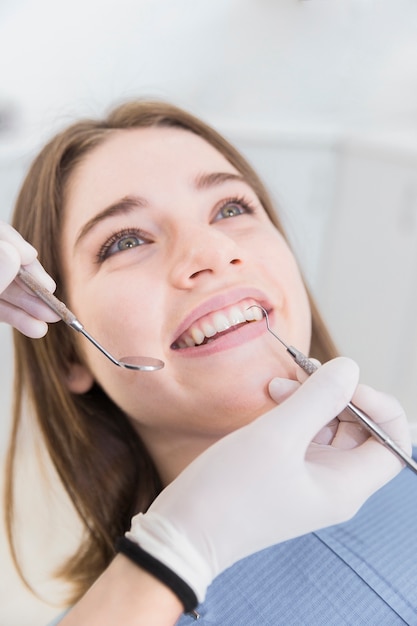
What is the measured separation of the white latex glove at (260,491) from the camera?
68cm

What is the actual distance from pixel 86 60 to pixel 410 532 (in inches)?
47.2

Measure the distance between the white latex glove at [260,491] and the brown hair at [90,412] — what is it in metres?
0.52

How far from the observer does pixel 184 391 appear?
96 centimetres

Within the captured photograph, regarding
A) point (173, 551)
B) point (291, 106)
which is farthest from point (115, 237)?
point (291, 106)

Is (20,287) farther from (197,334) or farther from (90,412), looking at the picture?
(90,412)

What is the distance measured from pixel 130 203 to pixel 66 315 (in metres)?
0.26

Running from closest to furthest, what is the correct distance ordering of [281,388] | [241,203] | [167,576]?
[167,576]
[281,388]
[241,203]

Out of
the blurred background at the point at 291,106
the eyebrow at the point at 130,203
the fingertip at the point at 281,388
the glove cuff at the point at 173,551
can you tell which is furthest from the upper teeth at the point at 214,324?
the blurred background at the point at 291,106

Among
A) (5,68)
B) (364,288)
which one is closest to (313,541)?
(364,288)

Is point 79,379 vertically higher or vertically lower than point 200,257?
lower

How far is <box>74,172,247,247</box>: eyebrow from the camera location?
3.34ft

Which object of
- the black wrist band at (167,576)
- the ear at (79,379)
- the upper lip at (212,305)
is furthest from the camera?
the ear at (79,379)

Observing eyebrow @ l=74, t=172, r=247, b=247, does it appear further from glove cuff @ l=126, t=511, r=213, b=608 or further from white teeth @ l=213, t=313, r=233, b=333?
glove cuff @ l=126, t=511, r=213, b=608

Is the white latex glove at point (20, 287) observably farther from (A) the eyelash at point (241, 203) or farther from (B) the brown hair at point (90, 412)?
(A) the eyelash at point (241, 203)
